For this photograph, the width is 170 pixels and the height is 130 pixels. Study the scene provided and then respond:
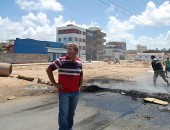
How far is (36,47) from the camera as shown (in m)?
70.7

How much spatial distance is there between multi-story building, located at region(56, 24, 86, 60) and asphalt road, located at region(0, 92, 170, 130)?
95.3 meters

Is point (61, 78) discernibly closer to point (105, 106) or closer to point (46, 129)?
point (46, 129)

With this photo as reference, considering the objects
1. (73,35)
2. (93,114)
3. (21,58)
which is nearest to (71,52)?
(93,114)

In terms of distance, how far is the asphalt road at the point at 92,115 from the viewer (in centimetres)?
679

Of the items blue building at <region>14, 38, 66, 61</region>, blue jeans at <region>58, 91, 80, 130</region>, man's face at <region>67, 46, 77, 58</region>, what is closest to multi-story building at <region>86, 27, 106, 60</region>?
blue building at <region>14, 38, 66, 61</region>

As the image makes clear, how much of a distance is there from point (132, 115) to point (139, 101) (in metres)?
2.56

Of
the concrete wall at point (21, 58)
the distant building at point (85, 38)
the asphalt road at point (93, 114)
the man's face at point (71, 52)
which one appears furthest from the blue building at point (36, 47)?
the man's face at point (71, 52)

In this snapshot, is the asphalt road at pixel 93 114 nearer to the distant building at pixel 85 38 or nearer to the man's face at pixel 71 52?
the man's face at pixel 71 52

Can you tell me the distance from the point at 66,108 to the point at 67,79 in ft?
1.80

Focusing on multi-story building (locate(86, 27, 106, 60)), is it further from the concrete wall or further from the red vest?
the red vest

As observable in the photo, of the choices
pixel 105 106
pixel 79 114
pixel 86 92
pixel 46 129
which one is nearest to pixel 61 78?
pixel 46 129

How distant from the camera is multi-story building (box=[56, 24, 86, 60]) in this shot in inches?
4252

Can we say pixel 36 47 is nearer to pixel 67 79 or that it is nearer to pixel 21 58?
pixel 21 58

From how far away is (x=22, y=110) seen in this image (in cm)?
868
